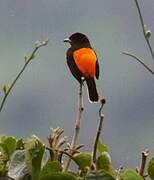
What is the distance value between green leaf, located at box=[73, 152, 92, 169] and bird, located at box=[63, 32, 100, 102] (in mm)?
151

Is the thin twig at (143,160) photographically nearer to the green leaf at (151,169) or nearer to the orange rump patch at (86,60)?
the green leaf at (151,169)

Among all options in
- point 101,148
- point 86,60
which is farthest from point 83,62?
point 101,148

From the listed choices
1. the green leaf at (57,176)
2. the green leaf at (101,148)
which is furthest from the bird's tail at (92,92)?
the green leaf at (57,176)

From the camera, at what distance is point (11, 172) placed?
41 cm

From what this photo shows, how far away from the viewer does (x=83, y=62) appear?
61 cm

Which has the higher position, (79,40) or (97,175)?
(79,40)

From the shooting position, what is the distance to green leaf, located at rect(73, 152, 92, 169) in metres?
0.45

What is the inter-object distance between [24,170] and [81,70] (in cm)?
23

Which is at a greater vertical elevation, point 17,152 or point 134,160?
point 17,152

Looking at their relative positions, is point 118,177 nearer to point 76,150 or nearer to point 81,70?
point 76,150

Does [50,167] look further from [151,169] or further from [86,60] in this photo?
[86,60]

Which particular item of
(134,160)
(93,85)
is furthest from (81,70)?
(134,160)

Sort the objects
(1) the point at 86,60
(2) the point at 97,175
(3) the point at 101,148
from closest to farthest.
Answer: (2) the point at 97,175 < (3) the point at 101,148 < (1) the point at 86,60

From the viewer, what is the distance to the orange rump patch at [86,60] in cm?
60
